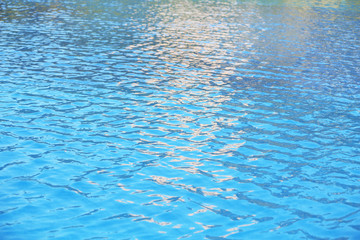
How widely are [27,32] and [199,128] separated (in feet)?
78.2

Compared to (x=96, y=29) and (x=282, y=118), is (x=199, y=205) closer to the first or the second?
(x=282, y=118)

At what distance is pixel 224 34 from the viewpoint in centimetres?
3825

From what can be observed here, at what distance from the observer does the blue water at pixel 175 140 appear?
380 inches

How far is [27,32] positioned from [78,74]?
47.1 feet

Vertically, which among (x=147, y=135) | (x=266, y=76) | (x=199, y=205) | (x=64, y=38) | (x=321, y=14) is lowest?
(x=199, y=205)

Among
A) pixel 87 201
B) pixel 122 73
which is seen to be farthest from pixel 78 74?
pixel 87 201

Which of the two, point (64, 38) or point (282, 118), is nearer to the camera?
point (282, 118)

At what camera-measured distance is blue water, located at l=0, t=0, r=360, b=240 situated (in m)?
9.64

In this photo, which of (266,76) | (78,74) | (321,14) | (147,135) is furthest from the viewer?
(321,14)

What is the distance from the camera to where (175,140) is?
46.6 ft

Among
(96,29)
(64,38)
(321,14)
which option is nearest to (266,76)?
(64,38)

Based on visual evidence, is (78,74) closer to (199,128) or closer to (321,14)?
(199,128)

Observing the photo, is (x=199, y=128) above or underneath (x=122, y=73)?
underneath

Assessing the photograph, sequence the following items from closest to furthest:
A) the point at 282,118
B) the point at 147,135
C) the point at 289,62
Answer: the point at 147,135 → the point at 282,118 → the point at 289,62
